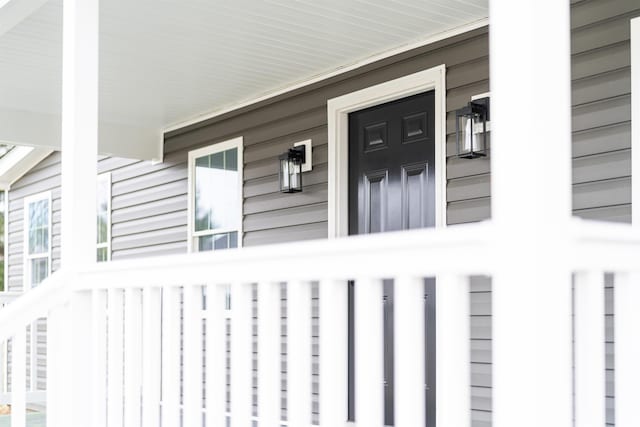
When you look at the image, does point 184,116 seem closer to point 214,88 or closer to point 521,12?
point 214,88

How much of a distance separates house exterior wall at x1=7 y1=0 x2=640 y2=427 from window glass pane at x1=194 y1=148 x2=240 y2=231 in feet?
0.55

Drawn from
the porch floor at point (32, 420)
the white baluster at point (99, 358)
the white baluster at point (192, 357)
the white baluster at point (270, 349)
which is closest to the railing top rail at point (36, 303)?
the white baluster at point (99, 358)

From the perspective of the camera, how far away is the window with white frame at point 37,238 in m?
10.0

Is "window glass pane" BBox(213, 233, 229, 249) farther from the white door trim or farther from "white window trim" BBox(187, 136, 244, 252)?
the white door trim

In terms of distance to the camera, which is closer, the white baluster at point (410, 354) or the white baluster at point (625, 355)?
the white baluster at point (410, 354)

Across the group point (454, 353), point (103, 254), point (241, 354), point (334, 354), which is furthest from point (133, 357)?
point (103, 254)

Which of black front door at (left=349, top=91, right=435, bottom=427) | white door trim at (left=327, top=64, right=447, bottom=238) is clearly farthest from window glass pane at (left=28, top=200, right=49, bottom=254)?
black front door at (left=349, top=91, right=435, bottom=427)

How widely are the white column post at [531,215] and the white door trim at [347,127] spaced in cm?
325

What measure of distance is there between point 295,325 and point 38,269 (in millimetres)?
8616

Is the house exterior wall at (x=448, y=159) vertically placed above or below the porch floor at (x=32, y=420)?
above

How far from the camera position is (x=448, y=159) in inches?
194

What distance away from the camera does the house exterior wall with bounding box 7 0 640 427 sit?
4137mm

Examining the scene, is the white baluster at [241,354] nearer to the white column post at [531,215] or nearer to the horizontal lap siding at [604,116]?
the white column post at [531,215]

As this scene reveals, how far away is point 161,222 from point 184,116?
3.52 ft
